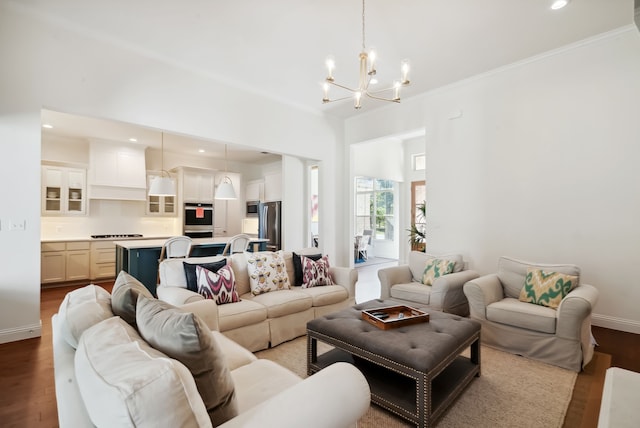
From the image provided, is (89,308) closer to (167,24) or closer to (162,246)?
(167,24)

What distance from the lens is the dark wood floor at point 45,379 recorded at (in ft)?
6.36

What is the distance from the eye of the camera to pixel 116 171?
6496 millimetres

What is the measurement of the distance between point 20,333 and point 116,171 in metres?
4.17

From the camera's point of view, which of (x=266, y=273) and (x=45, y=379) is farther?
(x=266, y=273)

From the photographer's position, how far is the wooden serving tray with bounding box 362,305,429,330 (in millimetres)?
2211

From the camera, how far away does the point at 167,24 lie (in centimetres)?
321

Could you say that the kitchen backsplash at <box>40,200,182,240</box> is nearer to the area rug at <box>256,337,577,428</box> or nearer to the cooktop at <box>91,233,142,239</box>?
the cooktop at <box>91,233,142,239</box>

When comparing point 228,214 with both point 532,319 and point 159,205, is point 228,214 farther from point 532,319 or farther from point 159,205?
point 532,319

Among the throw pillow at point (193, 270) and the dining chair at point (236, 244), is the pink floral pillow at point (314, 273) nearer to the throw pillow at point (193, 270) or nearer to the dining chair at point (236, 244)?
the throw pillow at point (193, 270)

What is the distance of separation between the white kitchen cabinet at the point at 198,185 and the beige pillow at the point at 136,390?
6.90 metres

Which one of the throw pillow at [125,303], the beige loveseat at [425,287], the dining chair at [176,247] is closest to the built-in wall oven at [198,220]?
the dining chair at [176,247]

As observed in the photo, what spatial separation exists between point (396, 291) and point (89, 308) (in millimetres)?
3128

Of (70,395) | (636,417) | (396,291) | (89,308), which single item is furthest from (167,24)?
(636,417)

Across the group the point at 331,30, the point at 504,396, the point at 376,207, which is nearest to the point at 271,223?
the point at 376,207
